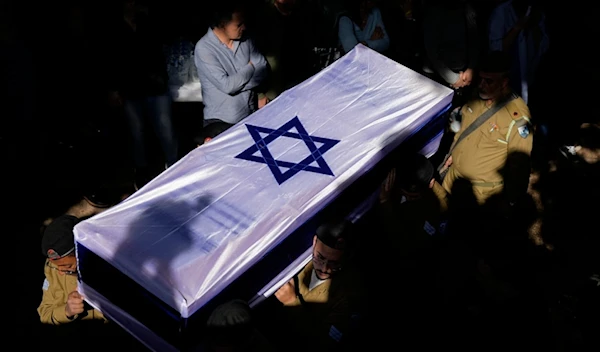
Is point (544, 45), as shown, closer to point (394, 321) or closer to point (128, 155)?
point (394, 321)

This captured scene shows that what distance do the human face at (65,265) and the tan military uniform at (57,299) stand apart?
0.04m

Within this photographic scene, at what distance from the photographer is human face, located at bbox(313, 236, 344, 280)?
145 inches

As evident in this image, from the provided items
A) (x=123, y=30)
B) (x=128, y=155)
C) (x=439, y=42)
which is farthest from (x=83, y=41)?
(x=439, y=42)

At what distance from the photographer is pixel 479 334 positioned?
454 centimetres

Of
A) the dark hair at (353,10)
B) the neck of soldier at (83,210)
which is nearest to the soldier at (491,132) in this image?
the dark hair at (353,10)

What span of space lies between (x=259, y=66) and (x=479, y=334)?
7.75 feet

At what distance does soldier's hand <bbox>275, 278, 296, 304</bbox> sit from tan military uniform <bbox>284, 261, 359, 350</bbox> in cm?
3

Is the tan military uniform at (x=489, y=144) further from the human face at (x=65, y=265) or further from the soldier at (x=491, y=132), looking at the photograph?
the human face at (x=65, y=265)

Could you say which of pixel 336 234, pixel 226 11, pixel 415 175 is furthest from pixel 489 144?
pixel 226 11

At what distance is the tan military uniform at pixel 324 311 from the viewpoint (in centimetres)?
378

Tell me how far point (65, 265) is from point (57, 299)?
0.23 meters

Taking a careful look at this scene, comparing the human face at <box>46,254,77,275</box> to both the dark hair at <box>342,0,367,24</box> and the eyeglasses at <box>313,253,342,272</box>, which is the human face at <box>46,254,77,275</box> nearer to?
the eyeglasses at <box>313,253,342,272</box>

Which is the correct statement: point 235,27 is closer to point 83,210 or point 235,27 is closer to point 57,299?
point 83,210

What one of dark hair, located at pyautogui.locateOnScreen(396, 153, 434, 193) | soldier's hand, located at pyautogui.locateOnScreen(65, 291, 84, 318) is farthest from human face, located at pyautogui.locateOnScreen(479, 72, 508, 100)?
soldier's hand, located at pyautogui.locateOnScreen(65, 291, 84, 318)
